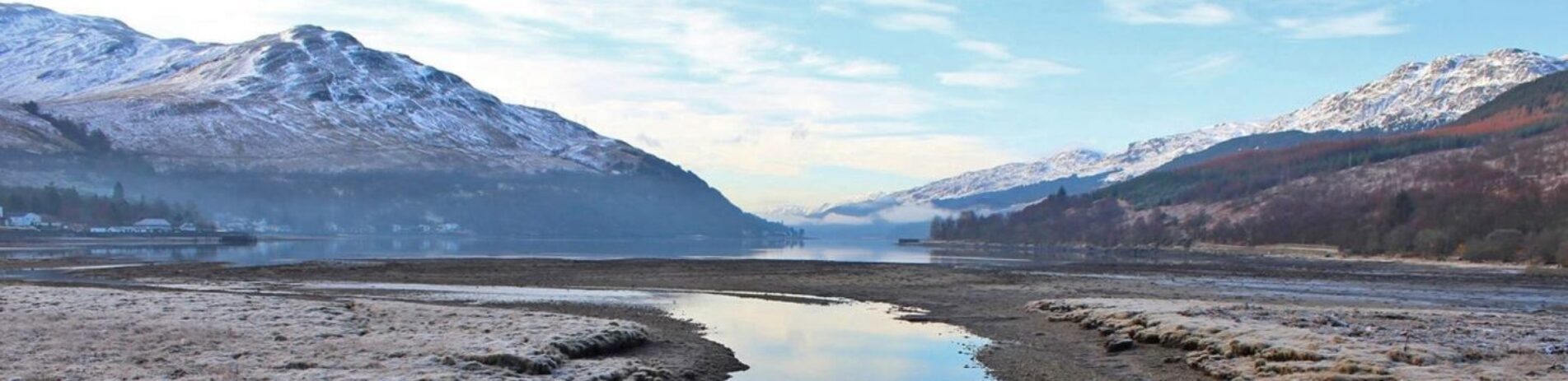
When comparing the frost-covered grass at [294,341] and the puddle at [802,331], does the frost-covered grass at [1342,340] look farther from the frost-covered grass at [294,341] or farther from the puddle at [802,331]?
the frost-covered grass at [294,341]

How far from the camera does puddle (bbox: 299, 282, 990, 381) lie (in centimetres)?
3403

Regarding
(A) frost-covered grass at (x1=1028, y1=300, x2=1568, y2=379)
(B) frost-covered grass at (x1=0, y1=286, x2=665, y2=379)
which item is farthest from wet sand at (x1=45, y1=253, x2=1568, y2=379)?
(B) frost-covered grass at (x1=0, y1=286, x2=665, y2=379)

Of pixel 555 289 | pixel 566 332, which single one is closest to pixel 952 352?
pixel 566 332

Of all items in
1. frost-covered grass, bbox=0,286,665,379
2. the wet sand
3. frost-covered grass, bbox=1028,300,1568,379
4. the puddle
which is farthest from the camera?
the wet sand

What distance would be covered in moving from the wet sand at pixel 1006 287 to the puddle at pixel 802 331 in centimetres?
119

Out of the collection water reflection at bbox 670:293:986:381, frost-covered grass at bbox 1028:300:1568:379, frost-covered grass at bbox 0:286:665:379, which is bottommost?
water reflection at bbox 670:293:986:381

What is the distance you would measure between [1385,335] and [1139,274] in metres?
66.4

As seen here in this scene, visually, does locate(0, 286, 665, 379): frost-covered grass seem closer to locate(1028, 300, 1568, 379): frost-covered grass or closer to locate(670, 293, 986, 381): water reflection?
locate(670, 293, 986, 381): water reflection

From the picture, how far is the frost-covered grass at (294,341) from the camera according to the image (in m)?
25.7

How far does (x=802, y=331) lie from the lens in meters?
45.5

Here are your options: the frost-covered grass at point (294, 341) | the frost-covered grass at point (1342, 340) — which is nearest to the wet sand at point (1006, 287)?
the frost-covered grass at point (1342, 340)

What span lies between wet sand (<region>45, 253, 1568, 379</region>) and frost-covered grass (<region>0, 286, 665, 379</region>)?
3.22m

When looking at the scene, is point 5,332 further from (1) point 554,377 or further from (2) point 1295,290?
(2) point 1295,290

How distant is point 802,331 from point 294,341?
64.5 feet
